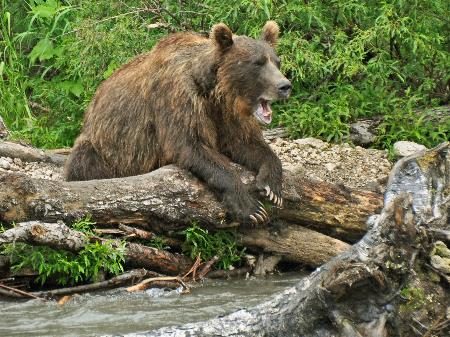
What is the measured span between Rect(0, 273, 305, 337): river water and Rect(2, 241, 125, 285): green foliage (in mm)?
176

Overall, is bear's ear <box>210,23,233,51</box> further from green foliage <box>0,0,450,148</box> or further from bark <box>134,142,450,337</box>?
bark <box>134,142,450,337</box>

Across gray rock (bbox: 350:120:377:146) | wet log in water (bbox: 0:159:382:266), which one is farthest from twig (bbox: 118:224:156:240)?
gray rock (bbox: 350:120:377:146)

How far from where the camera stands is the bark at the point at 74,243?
20.7 ft

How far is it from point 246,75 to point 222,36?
34cm

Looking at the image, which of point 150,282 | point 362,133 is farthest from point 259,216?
point 362,133

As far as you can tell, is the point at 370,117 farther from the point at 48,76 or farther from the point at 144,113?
the point at 48,76

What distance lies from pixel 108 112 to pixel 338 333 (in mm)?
4397

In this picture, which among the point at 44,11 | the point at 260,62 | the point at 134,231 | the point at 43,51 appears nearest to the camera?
the point at 134,231

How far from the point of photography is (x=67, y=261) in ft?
22.1

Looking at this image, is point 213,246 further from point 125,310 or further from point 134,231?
point 125,310

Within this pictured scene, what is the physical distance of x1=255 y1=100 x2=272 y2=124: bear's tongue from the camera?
25.6 ft

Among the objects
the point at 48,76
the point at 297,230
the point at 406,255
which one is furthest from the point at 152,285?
the point at 48,76

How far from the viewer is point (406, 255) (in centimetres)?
429

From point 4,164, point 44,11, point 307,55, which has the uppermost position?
point 44,11
